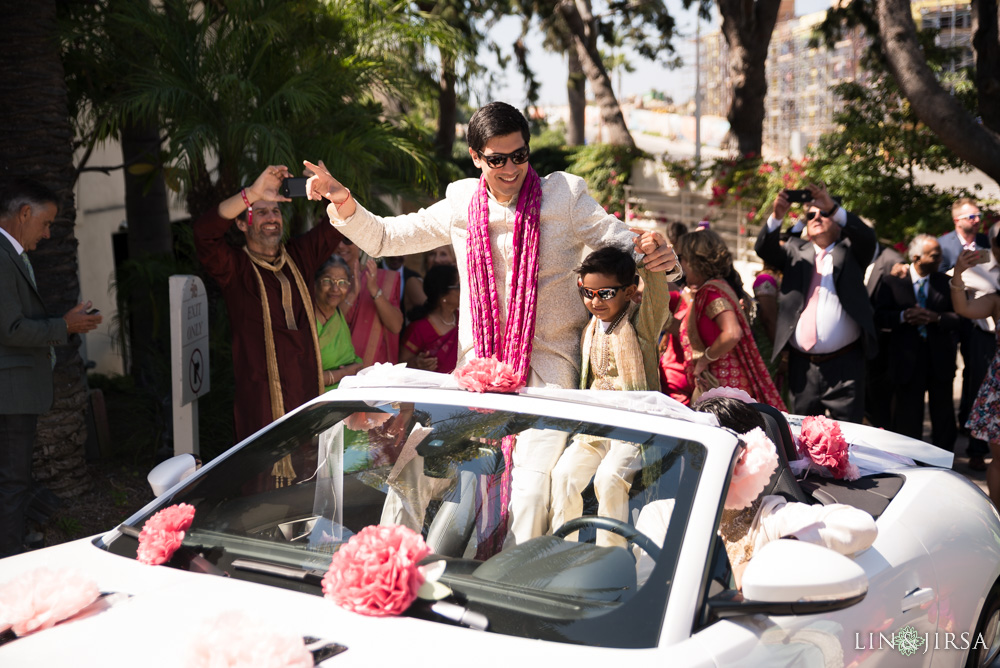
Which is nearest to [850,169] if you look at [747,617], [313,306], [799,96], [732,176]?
[732,176]

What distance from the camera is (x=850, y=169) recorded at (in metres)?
13.5

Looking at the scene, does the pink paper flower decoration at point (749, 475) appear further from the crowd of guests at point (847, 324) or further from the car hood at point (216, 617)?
the crowd of guests at point (847, 324)

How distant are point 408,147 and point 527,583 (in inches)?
192

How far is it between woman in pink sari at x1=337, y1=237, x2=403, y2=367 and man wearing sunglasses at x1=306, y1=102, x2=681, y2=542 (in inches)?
66.4

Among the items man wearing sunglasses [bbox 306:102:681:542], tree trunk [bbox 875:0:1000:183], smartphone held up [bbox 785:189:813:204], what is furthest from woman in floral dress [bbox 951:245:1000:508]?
tree trunk [bbox 875:0:1000:183]

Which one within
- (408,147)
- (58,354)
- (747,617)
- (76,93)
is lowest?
(747,617)

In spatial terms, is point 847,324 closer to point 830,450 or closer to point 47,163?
point 830,450

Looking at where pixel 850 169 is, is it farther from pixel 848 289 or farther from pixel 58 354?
pixel 58 354

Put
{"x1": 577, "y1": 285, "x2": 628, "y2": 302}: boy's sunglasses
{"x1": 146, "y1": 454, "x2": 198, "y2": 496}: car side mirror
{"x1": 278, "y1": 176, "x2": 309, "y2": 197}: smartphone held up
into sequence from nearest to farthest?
{"x1": 146, "y1": 454, "x2": 198, "y2": 496}: car side mirror < {"x1": 577, "y1": 285, "x2": 628, "y2": 302}: boy's sunglasses < {"x1": 278, "y1": 176, "x2": 309, "y2": 197}: smartphone held up

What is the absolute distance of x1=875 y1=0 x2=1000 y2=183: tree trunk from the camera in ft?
31.1

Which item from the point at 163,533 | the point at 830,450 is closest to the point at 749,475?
the point at 830,450

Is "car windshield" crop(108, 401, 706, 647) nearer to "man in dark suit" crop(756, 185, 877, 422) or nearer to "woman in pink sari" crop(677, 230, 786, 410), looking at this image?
"woman in pink sari" crop(677, 230, 786, 410)

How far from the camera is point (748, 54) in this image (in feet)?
49.3

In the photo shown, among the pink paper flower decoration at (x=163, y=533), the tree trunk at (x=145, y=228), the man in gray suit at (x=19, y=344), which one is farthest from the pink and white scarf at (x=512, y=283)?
the tree trunk at (x=145, y=228)
